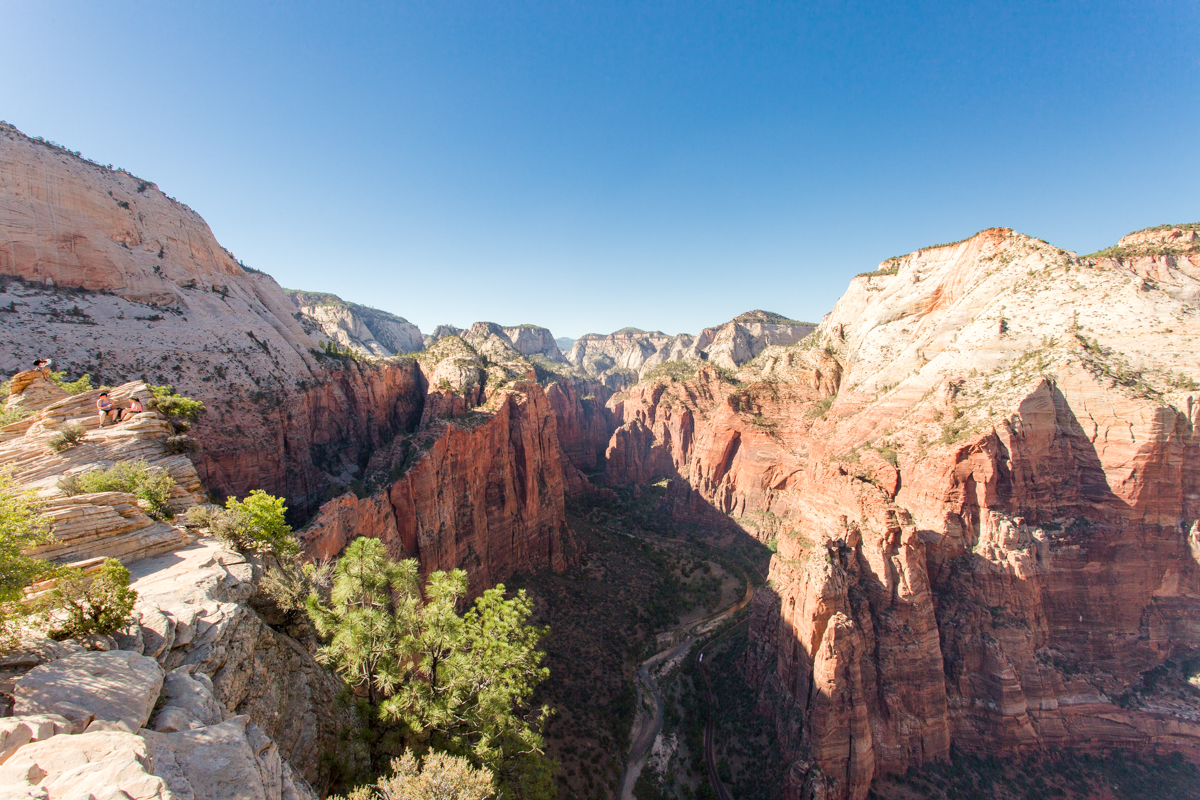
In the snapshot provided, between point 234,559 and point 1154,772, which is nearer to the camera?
point 234,559

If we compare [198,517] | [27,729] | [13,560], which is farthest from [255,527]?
[27,729]

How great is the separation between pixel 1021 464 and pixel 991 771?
19.0 meters

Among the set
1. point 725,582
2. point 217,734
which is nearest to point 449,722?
point 217,734

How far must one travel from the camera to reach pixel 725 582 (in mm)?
52594

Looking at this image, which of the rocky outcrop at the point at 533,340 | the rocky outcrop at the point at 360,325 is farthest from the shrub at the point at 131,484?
the rocky outcrop at the point at 533,340

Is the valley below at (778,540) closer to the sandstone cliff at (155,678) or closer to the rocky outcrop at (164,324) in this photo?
the sandstone cliff at (155,678)

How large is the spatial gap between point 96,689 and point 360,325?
391ft

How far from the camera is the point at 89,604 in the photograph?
313 inches

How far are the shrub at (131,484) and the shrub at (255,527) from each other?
157cm

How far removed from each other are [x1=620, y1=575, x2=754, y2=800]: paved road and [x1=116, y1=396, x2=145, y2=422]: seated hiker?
3603 cm

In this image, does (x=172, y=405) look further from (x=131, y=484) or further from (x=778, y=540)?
(x=778, y=540)

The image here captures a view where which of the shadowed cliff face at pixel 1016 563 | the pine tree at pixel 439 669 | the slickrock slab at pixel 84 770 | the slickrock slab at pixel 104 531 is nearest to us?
the slickrock slab at pixel 84 770

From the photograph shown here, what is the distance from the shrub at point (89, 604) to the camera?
24.7 feet

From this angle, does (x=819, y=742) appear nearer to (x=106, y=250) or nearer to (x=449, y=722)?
(x=449, y=722)
